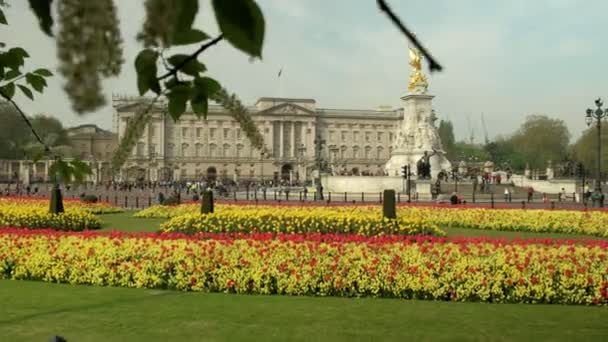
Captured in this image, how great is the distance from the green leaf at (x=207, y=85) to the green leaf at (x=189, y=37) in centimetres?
27

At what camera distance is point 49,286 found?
31.1 ft

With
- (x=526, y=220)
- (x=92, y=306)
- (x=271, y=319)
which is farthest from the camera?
(x=526, y=220)

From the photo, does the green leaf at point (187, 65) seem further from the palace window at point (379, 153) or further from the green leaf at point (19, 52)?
the palace window at point (379, 153)

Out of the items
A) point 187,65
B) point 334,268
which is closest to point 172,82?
point 187,65

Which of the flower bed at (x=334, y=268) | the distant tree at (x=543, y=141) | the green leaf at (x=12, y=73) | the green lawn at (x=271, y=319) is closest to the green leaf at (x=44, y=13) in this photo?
the green leaf at (x=12, y=73)

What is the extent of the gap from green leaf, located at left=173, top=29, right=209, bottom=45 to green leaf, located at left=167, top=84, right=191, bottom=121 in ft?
0.71

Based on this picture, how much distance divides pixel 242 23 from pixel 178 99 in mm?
392

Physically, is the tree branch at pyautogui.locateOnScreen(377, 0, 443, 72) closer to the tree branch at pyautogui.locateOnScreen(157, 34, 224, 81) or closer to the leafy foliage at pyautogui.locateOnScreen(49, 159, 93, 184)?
the tree branch at pyautogui.locateOnScreen(157, 34, 224, 81)

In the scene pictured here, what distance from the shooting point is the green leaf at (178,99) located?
1.15 metres

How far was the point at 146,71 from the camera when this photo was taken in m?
1.01

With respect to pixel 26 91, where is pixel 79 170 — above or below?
below

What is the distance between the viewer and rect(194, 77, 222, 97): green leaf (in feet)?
3.99

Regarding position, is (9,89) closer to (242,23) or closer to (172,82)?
(172,82)

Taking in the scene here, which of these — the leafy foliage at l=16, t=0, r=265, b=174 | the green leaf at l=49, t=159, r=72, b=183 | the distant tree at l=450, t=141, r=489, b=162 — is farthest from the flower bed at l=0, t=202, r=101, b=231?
the distant tree at l=450, t=141, r=489, b=162
